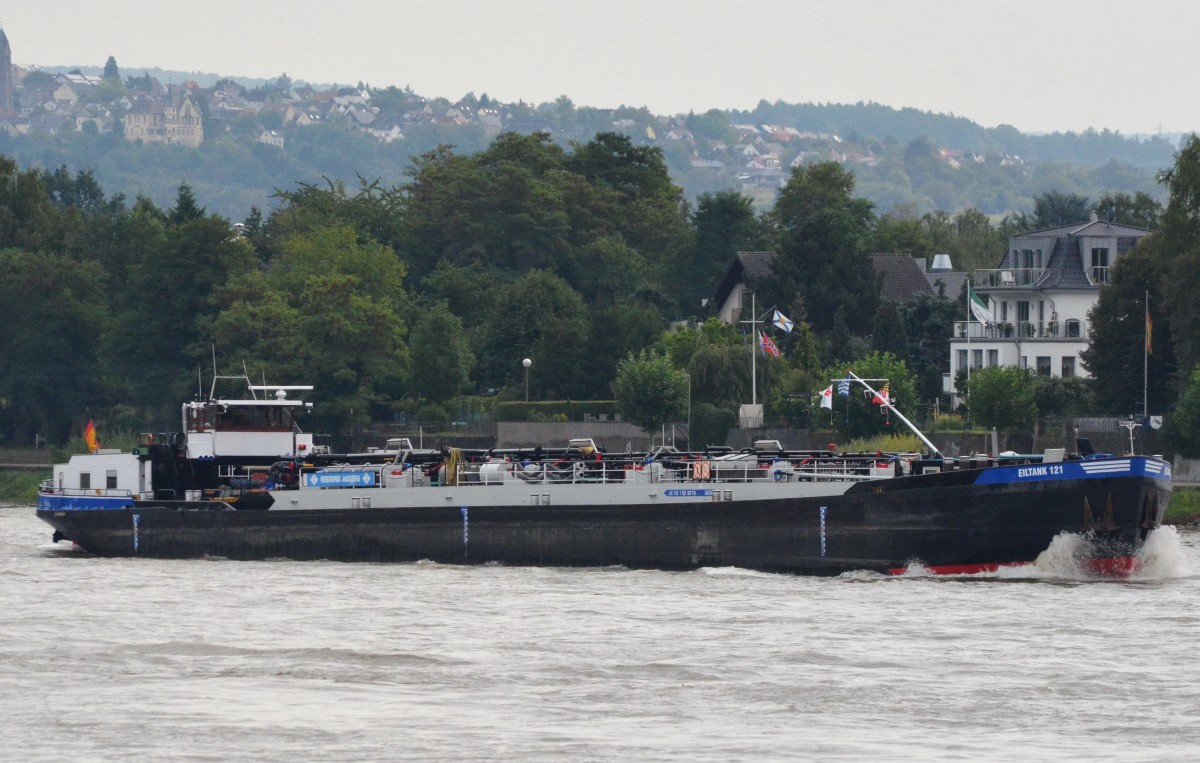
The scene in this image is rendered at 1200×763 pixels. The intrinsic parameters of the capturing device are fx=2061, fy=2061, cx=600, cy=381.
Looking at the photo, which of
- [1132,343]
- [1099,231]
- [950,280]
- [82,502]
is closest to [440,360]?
[1099,231]

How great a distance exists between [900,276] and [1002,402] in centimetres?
3756

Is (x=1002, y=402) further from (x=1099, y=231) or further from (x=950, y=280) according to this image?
(x=950, y=280)

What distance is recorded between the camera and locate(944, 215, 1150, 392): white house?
3927 inches

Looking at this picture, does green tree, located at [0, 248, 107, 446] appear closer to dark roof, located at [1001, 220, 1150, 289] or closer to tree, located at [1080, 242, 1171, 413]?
dark roof, located at [1001, 220, 1150, 289]

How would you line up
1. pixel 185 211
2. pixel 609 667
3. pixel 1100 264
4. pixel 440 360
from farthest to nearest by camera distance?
1. pixel 185 211
2. pixel 440 360
3. pixel 1100 264
4. pixel 609 667

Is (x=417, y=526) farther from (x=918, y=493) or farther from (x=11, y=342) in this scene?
(x=11, y=342)

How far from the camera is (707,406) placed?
96375 millimetres

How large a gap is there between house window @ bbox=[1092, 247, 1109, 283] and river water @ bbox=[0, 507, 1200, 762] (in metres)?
54.5

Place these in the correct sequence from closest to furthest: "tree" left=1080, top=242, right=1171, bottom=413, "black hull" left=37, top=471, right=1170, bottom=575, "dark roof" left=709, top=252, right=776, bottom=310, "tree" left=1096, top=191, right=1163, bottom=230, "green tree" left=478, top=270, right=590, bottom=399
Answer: "black hull" left=37, top=471, right=1170, bottom=575 → "tree" left=1080, top=242, right=1171, bottom=413 → "green tree" left=478, top=270, right=590, bottom=399 → "dark roof" left=709, top=252, right=776, bottom=310 → "tree" left=1096, top=191, right=1163, bottom=230

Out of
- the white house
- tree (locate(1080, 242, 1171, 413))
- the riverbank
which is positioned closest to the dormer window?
the white house

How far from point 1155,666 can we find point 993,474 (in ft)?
40.2

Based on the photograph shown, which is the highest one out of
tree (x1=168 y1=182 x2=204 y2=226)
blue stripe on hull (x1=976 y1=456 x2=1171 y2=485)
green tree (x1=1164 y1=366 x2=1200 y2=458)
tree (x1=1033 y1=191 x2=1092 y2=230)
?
tree (x1=1033 y1=191 x2=1092 y2=230)

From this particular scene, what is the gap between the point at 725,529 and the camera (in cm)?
5188

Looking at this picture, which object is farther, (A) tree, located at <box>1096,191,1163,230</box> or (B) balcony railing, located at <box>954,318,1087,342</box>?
(A) tree, located at <box>1096,191,1163,230</box>
